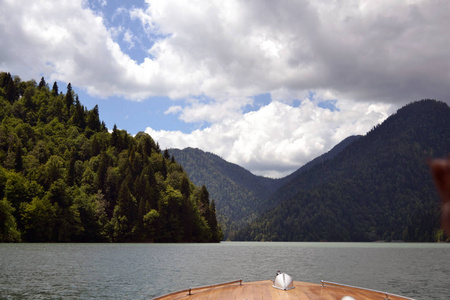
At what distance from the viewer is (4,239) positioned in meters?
121

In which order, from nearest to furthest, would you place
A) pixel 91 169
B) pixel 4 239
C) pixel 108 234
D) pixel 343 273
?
pixel 343 273 → pixel 4 239 → pixel 108 234 → pixel 91 169

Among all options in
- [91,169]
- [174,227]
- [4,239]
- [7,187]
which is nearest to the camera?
[4,239]

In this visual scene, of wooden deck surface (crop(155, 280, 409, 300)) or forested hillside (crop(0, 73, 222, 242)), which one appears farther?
forested hillside (crop(0, 73, 222, 242))

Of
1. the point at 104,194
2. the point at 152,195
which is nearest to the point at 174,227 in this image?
the point at 152,195

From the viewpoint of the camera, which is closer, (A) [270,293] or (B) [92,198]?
(A) [270,293]

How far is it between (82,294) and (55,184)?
12860 centimetres

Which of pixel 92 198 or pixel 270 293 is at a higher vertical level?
pixel 92 198

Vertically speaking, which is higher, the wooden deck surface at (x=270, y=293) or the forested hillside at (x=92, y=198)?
the forested hillside at (x=92, y=198)

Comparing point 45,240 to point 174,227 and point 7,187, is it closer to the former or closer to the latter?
point 7,187

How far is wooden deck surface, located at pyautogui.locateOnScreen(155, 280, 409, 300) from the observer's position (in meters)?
18.0

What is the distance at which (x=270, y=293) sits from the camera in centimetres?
1844

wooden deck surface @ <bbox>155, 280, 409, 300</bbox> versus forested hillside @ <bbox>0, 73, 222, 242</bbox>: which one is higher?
forested hillside @ <bbox>0, 73, 222, 242</bbox>

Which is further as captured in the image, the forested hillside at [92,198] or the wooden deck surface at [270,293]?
the forested hillside at [92,198]

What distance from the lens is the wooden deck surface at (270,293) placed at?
18.0 metres
